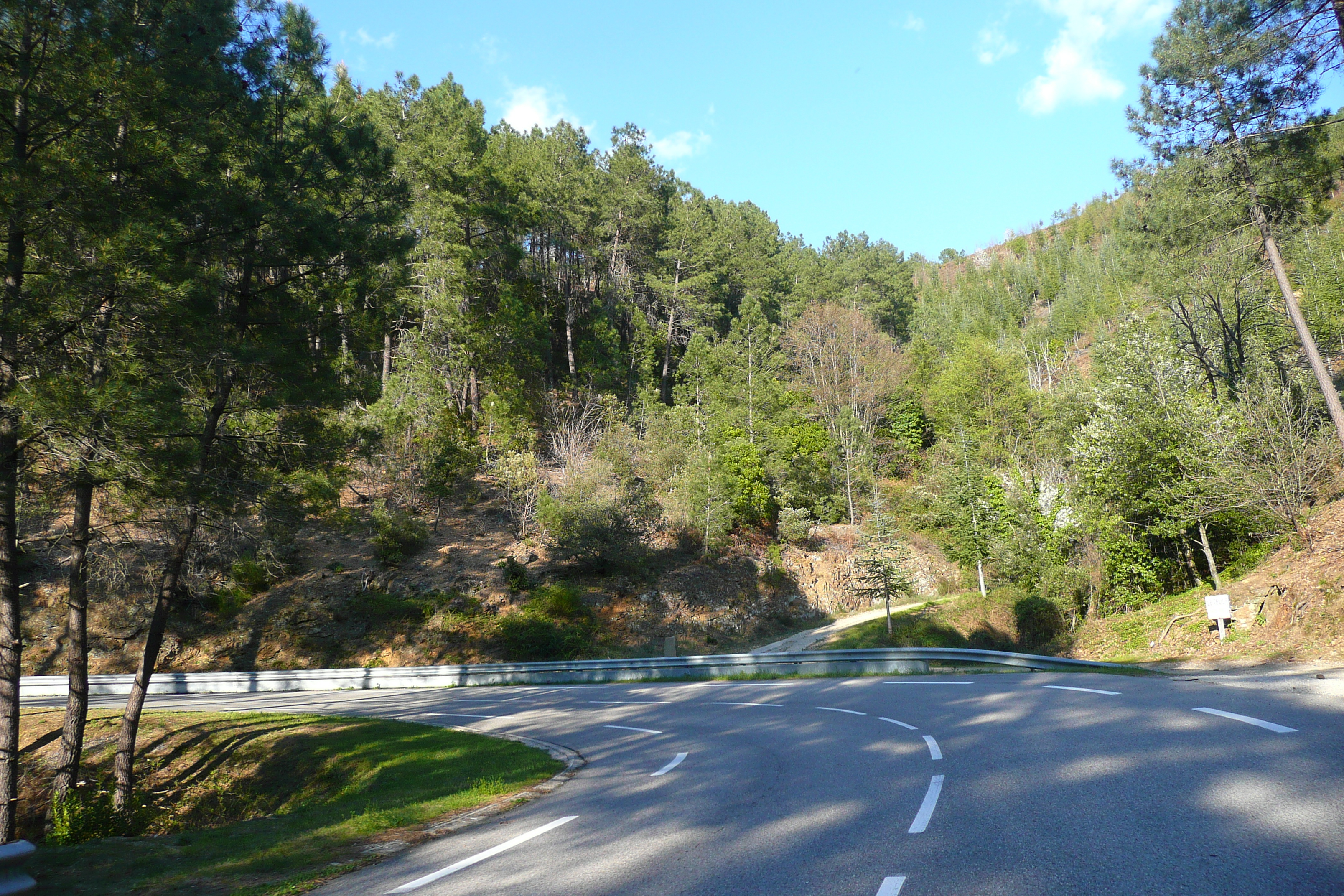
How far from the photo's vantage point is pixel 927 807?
605cm

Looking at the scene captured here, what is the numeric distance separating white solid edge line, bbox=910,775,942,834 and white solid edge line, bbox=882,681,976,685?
9.31m

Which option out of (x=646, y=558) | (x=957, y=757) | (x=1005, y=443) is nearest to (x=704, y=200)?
(x=1005, y=443)

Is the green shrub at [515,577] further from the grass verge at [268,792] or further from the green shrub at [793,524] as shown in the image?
the grass verge at [268,792]

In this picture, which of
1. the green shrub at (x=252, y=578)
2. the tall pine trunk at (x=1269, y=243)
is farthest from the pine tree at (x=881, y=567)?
the green shrub at (x=252, y=578)

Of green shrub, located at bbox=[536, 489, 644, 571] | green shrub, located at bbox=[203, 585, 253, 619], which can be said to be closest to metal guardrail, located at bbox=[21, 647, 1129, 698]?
green shrub, located at bbox=[203, 585, 253, 619]

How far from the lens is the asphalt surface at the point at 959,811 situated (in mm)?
4426

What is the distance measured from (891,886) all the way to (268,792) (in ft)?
47.6

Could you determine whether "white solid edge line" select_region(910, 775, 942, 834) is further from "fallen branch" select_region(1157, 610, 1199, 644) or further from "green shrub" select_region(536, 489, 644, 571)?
"green shrub" select_region(536, 489, 644, 571)

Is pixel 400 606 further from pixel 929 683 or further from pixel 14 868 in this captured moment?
pixel 14 868

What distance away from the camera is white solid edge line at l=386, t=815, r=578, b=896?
5447mm

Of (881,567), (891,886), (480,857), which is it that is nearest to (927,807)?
(891,886)

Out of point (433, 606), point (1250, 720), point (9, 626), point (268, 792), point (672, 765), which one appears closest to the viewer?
point (1250, 720)

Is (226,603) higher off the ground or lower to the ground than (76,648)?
higher

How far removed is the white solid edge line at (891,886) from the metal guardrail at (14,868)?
560 centimetres
